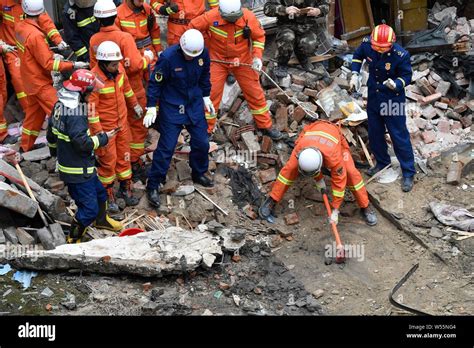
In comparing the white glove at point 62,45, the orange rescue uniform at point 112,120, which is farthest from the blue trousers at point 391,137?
the white glove at point 62,45

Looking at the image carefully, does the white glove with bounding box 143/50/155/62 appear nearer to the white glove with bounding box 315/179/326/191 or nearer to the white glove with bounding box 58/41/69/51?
the white glove with bounding box 58/41/69/51

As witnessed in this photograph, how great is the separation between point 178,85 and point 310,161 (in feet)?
5.74

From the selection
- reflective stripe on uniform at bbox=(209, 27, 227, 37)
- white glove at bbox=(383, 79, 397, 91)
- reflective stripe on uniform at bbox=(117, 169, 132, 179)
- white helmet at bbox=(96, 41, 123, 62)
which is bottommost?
reflective stripe on uniform at bbox=(117, 169, 132, 179)

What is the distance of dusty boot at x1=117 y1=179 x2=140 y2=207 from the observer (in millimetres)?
9469

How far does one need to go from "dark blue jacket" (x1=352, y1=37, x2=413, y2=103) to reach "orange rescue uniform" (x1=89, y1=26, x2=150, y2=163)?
2.64 m

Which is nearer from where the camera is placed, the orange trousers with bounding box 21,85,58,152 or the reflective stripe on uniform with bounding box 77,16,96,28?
the orange trousers with bounding box 21,85,58,152

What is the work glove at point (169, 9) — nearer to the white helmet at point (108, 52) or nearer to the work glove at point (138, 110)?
the work glove at point (138, 110)

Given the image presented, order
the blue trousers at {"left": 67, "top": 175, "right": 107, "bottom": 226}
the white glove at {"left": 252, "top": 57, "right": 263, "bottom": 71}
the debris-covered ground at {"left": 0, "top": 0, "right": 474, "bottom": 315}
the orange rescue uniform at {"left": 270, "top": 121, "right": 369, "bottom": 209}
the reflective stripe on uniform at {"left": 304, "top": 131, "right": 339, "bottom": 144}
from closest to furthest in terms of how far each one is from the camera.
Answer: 1. the debris-covered ground at {"left": 0, "top": 0, "right": 474, "bottom": 315}
2. the blue trousers at {"left": 67, "top": 175, "right": 107, "bottom": 226}
3. the orange rescue uniform at {"left": 270, "top": 121, "right": 369, "bottom": 209}
4. the reflective stripe on uniform at {"left": 304, "top": 131, "right": 339, "bottom": 144}
5. the white glove at {"left": 252, "top": 57, "right": 263, "bottom": 71}

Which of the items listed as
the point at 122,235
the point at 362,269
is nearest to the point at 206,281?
the point at 122,235

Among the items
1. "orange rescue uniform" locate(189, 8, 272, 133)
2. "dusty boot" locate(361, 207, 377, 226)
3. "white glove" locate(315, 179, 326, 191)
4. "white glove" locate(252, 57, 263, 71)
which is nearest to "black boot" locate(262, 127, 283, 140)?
"orange rescue uniform" locate(189, 8, 272, 133)

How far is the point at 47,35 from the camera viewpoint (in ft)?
32.6

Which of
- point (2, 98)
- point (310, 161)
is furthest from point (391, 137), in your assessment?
point (2, 98)

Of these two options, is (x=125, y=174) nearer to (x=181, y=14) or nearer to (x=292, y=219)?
(x=292, y=219)

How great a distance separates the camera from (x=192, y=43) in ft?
29.4
